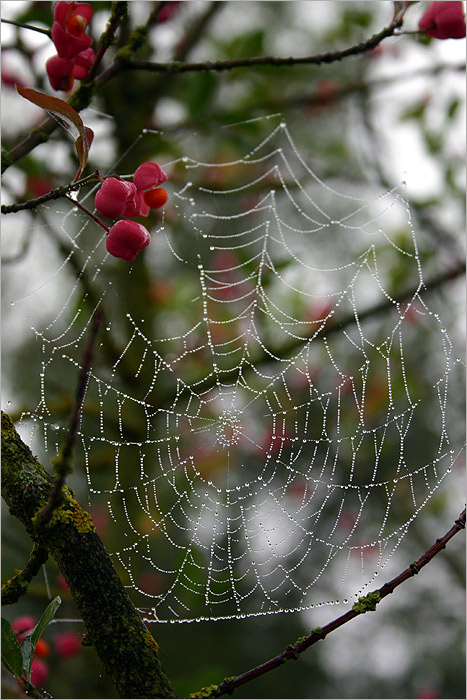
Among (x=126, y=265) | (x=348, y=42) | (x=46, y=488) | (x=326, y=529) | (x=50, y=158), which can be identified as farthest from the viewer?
(x=326, y=529)

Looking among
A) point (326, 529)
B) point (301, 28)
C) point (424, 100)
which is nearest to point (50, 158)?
point (424, 100)

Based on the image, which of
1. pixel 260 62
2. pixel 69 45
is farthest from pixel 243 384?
pixel 69 45

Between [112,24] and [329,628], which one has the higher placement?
[112,24]

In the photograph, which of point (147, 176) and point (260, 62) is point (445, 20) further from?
point (147, 176)

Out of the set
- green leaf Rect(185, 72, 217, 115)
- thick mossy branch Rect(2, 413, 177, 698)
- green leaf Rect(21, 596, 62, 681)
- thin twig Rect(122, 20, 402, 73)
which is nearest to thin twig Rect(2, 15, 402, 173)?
thin twig Rect(122, 20, 402, 73)

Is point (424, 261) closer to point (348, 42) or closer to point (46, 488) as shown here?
point (348, 42)

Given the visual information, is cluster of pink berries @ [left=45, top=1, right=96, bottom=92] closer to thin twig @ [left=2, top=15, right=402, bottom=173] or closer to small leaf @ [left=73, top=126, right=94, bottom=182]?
thin twig @ [left=2, top=15, right=402, bottom=173]
